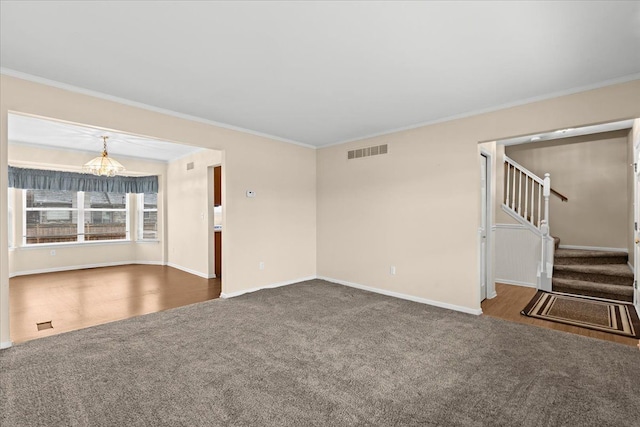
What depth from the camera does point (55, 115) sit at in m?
3.07

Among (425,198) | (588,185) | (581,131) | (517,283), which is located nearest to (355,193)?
(425,198)

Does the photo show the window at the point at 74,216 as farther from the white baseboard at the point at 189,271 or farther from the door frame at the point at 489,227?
the door frame at the point at 489,227

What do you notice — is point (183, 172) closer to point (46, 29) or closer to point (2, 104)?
point (2, 104)

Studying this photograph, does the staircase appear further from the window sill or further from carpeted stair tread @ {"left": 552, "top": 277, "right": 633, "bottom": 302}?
the window sill

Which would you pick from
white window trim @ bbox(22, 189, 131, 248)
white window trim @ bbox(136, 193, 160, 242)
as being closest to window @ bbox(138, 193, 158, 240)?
white window trim @ bbox(136, 193, 160, 242)

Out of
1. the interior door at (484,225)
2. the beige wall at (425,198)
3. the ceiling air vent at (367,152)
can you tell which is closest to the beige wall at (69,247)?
the beige wall at (425,198)

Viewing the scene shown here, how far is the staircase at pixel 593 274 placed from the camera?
443 centimetres

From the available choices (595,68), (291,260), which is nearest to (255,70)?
(595,68)

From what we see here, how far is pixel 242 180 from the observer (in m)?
4.80

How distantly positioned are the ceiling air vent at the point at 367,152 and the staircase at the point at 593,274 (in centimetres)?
347

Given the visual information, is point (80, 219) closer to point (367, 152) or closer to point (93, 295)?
point (93, 295)

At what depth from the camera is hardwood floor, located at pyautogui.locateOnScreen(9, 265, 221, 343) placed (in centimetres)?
364

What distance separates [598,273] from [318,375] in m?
4.87

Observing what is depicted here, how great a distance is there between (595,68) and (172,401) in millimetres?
4329
